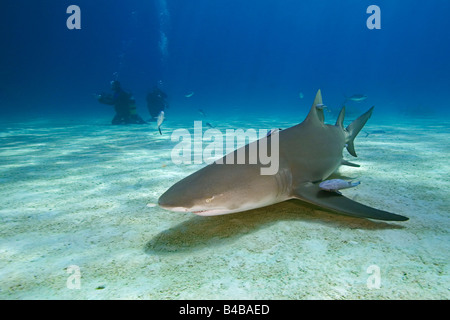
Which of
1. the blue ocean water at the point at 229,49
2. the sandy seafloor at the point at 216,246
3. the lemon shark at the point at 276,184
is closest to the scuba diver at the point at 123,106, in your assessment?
the sandy seafloor at the point at 216,246

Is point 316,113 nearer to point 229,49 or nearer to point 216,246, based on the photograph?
point 216,246

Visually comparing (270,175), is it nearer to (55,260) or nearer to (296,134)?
(296,134)

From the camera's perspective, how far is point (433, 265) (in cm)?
164

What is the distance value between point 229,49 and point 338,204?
185 meters

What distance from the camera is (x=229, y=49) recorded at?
170 metres

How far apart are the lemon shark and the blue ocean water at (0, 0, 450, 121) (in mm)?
88583

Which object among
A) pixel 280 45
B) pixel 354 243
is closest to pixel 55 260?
pixel 354 243

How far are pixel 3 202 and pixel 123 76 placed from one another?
18413cm

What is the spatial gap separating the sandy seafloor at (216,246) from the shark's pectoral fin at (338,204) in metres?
0.16

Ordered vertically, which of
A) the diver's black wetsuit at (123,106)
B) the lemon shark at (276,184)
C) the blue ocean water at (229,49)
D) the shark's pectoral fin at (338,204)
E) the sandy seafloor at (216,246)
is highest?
the blue ocean water at (229,49)

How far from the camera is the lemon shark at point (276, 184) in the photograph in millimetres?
1995

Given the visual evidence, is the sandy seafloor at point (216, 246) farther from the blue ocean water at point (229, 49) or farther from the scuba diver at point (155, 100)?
the blue ocean water at point (229, 49)

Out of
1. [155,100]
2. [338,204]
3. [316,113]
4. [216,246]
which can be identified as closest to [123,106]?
[155,100]

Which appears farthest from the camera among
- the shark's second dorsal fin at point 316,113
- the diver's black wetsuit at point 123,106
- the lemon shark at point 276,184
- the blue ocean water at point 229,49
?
the blue ocean water at point 229,49
